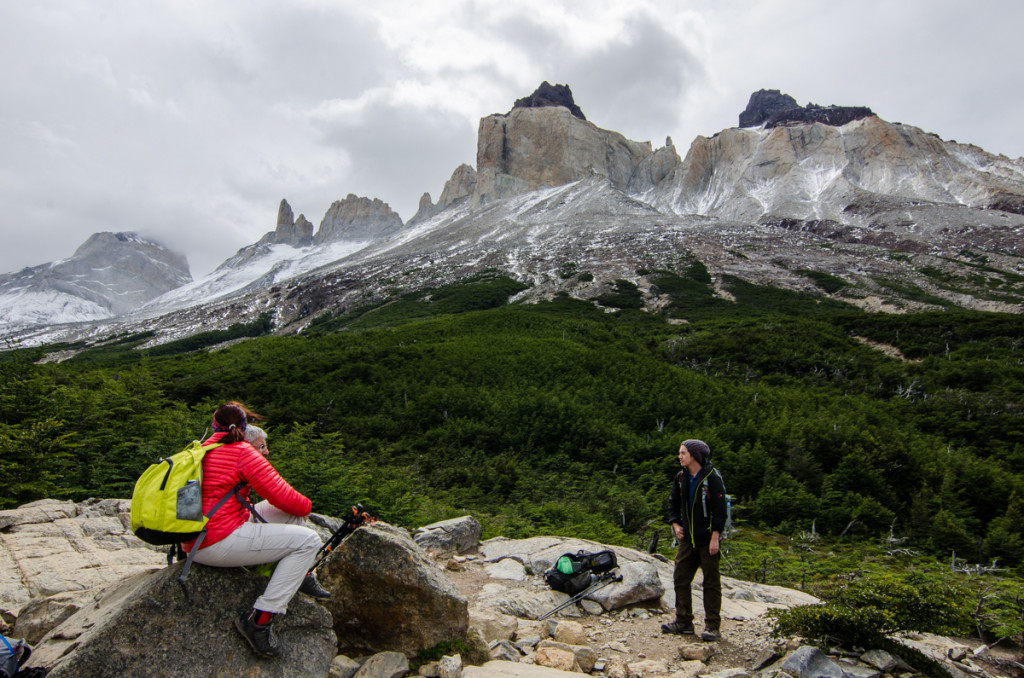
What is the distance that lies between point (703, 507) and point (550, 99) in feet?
575

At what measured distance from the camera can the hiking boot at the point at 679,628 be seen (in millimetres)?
5434

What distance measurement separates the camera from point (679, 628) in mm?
5469

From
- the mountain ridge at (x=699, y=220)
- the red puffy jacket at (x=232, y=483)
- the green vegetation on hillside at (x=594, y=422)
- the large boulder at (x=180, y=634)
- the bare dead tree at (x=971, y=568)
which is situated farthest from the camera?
the mountain ridge at (x=699, y=220)

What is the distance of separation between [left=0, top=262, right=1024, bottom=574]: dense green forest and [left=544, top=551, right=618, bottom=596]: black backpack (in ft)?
11.4

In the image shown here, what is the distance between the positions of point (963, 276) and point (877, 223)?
113ft

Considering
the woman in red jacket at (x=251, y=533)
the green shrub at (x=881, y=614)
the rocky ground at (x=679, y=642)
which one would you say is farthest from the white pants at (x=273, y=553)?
the green shrub at (x=881, y=614)

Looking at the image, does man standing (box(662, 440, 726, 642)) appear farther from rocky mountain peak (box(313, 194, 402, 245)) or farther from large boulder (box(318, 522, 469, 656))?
rocky mountain peak (box(313, 194, 402, 245))

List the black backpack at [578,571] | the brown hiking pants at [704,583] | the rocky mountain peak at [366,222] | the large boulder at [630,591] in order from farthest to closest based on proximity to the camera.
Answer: the rocky mountain peak at [366,222], the black backpack at [578,571], the large boulder at [630,591], the brown hiking pants at [704,583]

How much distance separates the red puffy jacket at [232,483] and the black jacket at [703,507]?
3.98m

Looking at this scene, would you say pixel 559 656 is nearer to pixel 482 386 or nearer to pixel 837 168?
pixel 482 386

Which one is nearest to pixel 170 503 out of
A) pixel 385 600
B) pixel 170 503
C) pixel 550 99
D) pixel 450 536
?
pixel 170 503

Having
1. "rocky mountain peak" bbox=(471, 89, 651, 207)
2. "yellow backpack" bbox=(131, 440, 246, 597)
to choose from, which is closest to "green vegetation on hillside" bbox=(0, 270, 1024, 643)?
"yellow backpack" bbox=(131, 440, 246, 597)

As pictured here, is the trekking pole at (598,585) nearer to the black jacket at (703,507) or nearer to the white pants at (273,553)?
the black jacket at (703,507)

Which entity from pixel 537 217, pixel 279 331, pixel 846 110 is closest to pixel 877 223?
pixel 537 217
